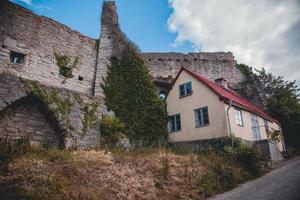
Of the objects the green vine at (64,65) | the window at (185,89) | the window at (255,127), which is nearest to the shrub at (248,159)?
the window at (255,127)

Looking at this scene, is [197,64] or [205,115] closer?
[205,115]

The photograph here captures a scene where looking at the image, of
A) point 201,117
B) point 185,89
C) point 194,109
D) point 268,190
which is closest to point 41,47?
point 185,89

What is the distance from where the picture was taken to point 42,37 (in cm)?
1480

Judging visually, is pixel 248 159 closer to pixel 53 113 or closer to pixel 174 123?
pixel 174 123

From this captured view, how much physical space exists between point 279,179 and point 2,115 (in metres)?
11.6

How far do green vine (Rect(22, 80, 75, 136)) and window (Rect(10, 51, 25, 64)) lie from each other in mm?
3413

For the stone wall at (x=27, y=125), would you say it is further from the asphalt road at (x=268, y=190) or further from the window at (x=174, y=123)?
the window at (x=174, y=123)

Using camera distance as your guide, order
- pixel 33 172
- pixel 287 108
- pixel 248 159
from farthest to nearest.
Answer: pixel 287 108
pixel 248 159
pixel 33 172

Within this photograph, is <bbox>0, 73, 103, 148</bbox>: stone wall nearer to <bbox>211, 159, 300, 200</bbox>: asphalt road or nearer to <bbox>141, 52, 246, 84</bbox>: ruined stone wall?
<bbox>211, 159, 300, 200</bbox>: asphalt road

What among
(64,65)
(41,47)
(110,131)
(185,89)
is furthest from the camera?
(185,89)

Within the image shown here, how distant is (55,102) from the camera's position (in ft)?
37.0

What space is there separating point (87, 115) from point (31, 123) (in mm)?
2596

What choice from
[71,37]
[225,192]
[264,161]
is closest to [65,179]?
[225,192]

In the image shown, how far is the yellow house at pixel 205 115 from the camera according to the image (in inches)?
584
